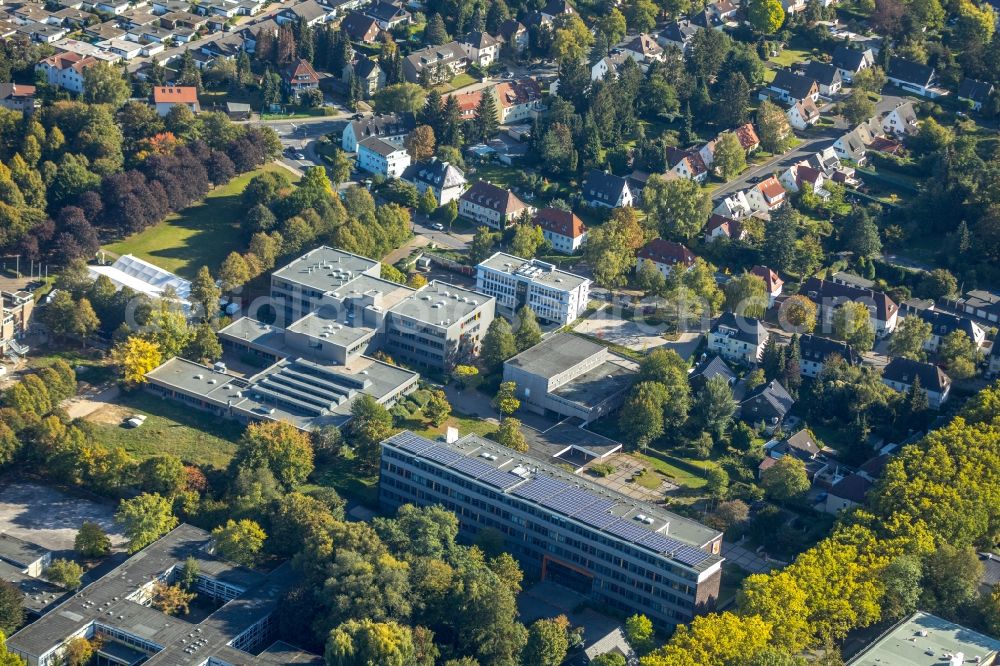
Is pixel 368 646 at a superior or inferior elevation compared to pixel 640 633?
superior

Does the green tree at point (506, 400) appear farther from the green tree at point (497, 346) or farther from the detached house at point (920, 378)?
the detached house at point (920, 378)

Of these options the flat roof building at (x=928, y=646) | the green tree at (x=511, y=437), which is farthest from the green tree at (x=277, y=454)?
the flat roof building at (x=928, y=646)

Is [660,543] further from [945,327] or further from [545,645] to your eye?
[945,327]

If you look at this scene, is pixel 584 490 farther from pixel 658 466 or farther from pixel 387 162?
pixel 387 162

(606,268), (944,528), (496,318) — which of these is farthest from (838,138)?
(944,528)

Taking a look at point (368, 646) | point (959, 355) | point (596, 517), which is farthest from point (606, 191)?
point (368, 646)
